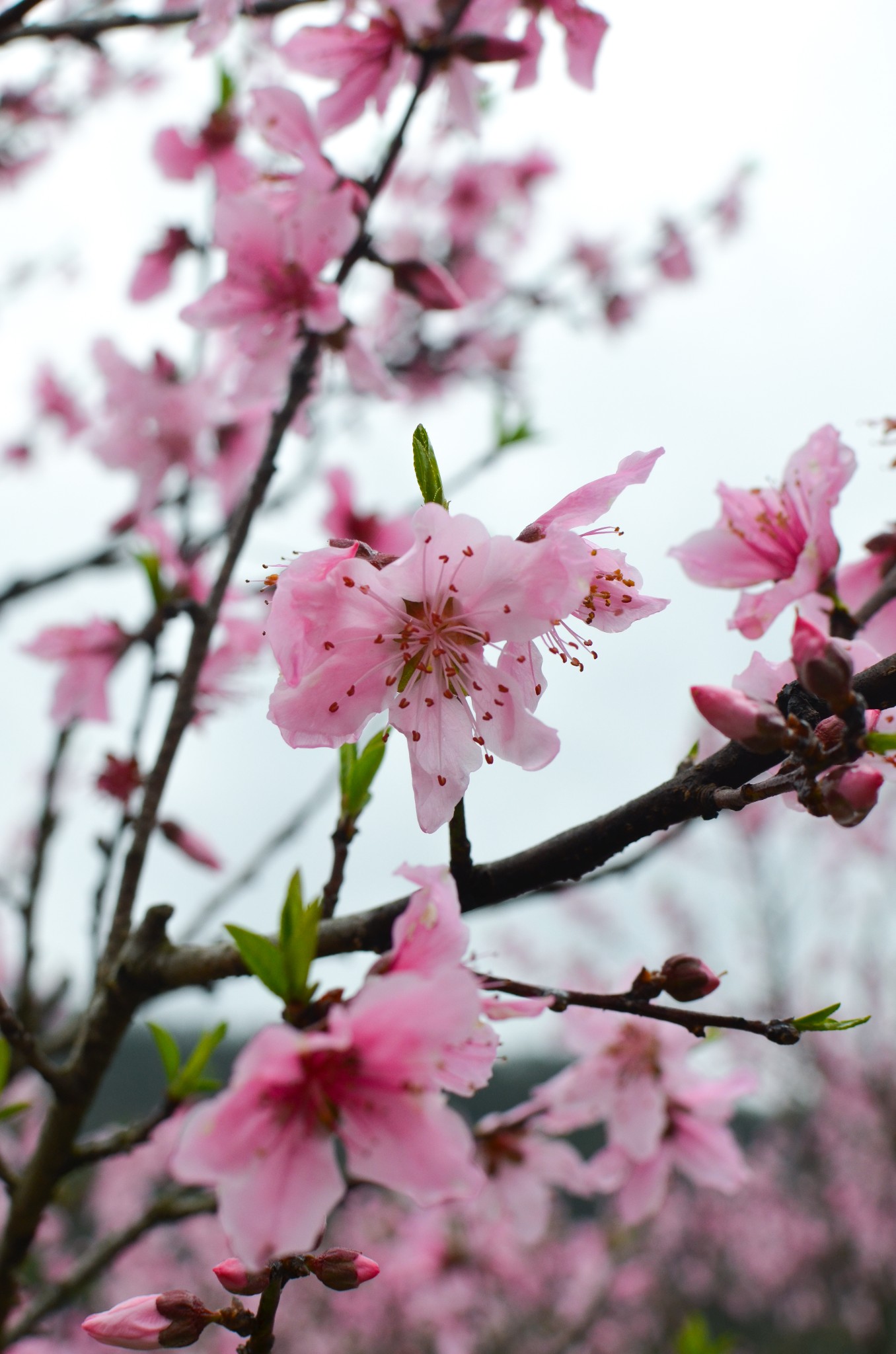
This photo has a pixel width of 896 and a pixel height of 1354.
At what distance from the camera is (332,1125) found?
27.7 inches

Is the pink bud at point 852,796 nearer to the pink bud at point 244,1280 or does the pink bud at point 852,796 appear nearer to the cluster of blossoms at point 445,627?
the cluster of blossoms at point 445,627

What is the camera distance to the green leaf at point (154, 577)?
192cm

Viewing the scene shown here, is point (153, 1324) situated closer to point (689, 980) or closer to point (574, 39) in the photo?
point (689, 980)

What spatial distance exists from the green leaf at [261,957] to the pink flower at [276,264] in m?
1.32

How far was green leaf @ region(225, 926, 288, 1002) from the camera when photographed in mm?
750

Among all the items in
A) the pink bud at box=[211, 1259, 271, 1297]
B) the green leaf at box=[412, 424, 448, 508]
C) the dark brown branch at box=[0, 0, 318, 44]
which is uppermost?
the dark brown branch at box=[0, 0, 318, 44]

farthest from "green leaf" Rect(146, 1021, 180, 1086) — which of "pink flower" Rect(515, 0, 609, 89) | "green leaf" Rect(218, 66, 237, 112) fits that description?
"green leaf" Rect(218, 66, 237, 112)

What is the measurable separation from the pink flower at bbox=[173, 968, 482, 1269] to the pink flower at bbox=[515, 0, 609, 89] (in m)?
1.82

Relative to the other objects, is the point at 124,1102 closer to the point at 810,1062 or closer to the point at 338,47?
the point at 810,1062

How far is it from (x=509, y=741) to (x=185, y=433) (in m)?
1.96

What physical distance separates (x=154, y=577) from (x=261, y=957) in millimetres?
1344

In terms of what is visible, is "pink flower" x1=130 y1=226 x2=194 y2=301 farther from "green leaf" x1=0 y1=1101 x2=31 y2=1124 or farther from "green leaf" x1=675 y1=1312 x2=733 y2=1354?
"green leaf" x1=675 y1=1312 x2=733 y2=1354

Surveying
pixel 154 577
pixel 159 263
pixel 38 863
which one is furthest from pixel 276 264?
pixel 38 863

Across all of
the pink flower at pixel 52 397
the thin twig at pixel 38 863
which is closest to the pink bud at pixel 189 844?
the thin twig at pixel 38 863
